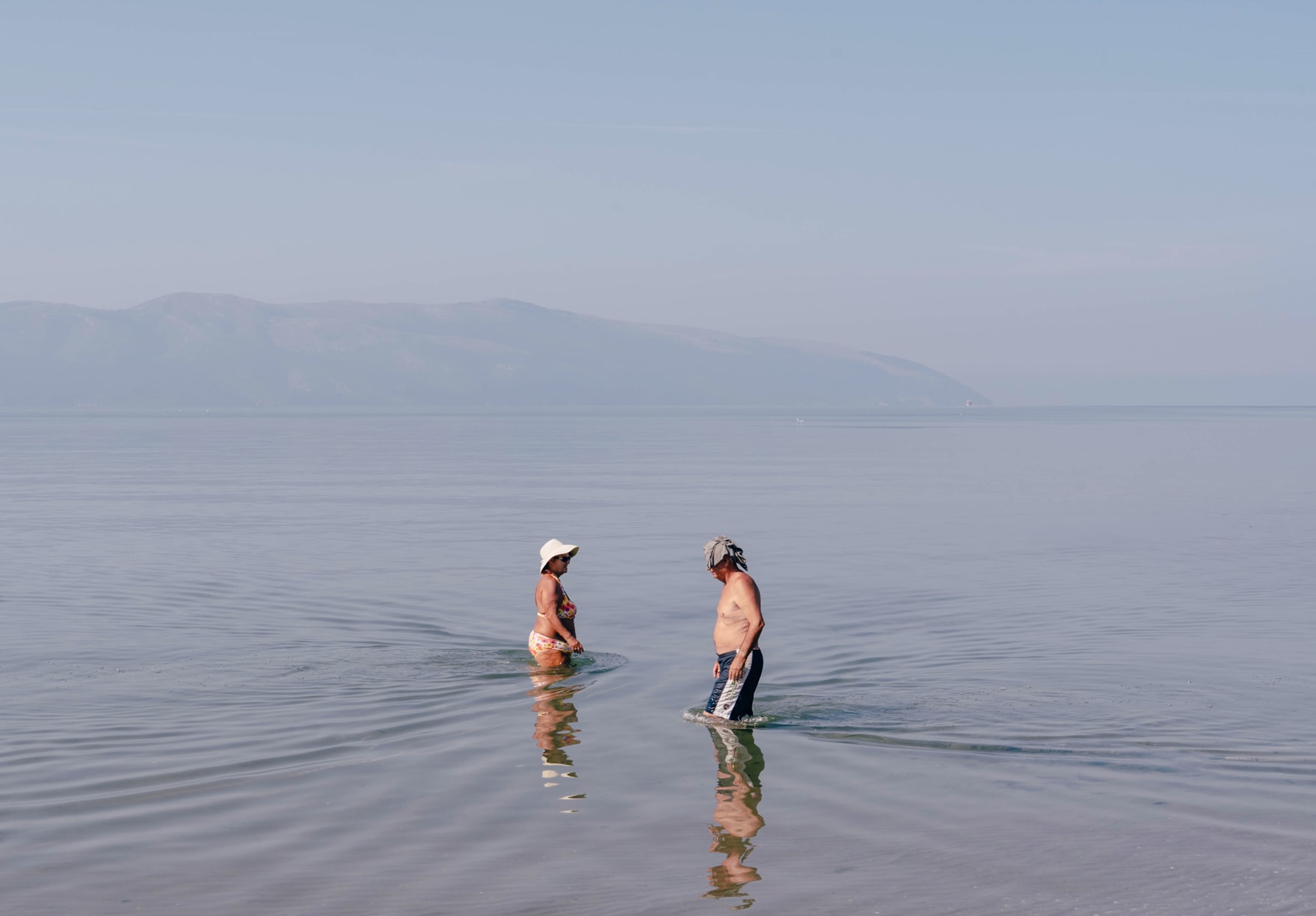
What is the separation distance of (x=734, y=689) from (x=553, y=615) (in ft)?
13.3

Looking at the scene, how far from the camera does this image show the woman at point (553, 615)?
16.7 metres

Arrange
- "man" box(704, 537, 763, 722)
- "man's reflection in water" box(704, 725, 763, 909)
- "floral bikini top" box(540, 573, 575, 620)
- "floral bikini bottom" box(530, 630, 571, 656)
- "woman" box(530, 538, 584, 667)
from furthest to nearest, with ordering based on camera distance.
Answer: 1. "floral bikini bottom" box(530, 630, 571, 656)
2. "floral bikini top" box(540, 573, 575, 620)
3. "woman" box(530, 538, 584, 667)
4. "man" box(704, 537, 763, 722)
5. "man's reflection in water" box(704, 725, 763, 909)

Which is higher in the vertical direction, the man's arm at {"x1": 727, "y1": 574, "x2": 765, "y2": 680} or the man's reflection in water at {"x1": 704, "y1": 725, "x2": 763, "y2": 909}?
the man's arm at {"x1": 727, "y1": 574, "x2": 765, "y2": 680}

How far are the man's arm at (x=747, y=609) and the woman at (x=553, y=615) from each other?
3920mm

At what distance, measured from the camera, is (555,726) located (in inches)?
557

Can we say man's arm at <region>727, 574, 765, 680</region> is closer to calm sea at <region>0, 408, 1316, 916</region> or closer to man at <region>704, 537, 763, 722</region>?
man at <region>704, 537, 763, 722</region>

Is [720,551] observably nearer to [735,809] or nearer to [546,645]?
[735,809]

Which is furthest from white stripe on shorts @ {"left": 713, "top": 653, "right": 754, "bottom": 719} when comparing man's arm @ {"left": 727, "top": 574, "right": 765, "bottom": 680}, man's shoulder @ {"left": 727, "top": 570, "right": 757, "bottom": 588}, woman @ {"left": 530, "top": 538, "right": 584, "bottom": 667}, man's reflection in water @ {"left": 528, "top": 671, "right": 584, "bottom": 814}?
woman @ {"left": 530, "top": 538, "right": 584, "bottom": 667}

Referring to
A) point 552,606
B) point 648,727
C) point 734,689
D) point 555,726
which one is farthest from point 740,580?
point 552,606

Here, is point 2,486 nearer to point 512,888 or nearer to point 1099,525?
point 1099,525

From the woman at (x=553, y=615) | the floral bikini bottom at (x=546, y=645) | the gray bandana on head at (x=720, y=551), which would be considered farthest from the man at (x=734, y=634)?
the floral bikini bottom at (x=546, y=645)

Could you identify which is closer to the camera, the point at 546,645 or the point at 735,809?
the point at 735,809

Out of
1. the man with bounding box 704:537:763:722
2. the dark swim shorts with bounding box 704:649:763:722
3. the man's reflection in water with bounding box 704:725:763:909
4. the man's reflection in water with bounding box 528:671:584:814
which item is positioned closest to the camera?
the man's reflection in water with bounding box 704:725:763:909

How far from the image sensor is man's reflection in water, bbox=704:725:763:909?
9328mm
